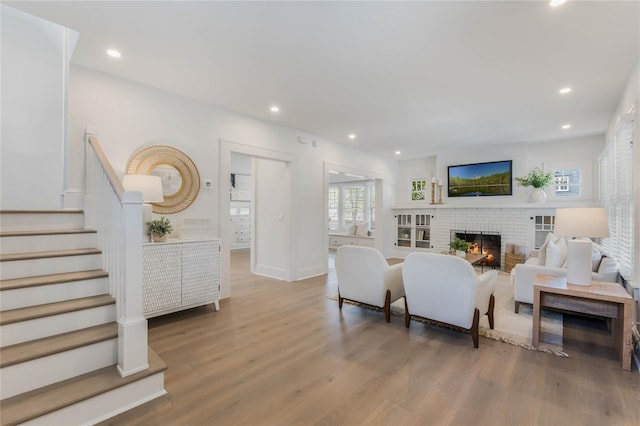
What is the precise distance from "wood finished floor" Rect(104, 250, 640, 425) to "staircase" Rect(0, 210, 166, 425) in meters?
0.16

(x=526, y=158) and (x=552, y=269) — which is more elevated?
(x=526, y=158)

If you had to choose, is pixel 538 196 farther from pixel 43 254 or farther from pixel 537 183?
pixel 43 254

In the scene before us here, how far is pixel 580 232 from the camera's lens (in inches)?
103

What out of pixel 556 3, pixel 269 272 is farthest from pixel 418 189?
pixel 556 3

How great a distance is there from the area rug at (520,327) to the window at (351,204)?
5.39 metres

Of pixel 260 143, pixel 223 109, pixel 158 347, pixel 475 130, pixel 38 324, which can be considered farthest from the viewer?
pixel 475 130

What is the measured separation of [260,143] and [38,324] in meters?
3.41

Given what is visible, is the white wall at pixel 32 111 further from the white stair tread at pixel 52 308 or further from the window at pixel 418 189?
the window at pixel 418 189

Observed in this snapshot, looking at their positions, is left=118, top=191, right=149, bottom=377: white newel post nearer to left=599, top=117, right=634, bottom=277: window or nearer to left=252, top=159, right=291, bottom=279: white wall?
left=252, top=159, right=291, bottom=279: white wall

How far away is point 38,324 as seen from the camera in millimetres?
1891

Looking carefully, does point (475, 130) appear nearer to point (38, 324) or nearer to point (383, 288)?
point (383, 288)

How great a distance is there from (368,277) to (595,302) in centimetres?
199

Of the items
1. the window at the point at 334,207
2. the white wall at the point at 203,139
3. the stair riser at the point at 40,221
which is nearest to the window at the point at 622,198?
the white wall at the point at 203,139

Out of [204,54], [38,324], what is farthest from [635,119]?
[38,324]
